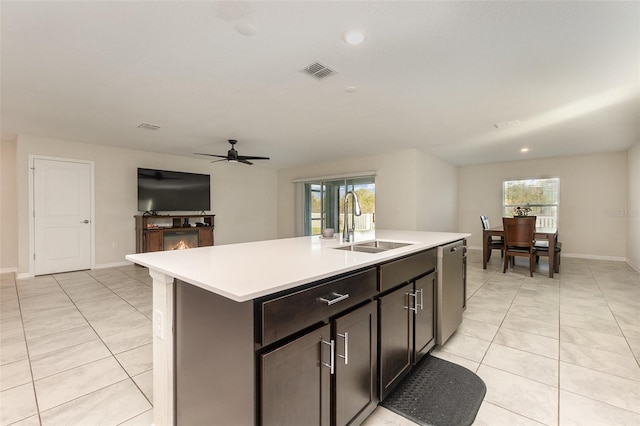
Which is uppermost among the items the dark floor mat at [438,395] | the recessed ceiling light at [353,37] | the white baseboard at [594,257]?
the recessed ceiling light at [353,37]

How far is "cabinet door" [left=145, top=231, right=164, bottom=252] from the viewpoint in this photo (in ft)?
18.0

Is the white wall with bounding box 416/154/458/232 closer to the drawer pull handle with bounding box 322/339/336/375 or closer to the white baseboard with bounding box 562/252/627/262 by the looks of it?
the white baseboard with bounding box 562/252/627/262

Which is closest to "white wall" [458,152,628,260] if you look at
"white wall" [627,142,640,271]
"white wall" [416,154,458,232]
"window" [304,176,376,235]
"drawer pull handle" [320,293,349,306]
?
"white wall" [627,142,640,271]

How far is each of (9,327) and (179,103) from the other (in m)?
2.76

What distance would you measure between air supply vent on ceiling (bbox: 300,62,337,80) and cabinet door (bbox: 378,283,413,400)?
193cm

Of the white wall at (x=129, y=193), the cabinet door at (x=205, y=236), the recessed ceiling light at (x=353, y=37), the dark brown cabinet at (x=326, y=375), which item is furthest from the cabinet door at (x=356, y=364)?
the white wall at (x=129, y=193)

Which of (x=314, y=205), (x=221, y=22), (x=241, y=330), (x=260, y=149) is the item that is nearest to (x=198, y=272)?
(x=241, y=330)

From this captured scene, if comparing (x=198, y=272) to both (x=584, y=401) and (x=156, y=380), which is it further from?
(x=584, y=401)

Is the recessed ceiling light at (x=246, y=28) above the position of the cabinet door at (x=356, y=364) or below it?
above

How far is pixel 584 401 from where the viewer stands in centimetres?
170

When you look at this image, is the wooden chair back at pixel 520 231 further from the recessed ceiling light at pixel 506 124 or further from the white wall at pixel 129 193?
the white wall at pixel 129 193

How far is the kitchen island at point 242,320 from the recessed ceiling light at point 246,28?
1.53 metres

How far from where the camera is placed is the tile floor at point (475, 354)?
5.34 feet

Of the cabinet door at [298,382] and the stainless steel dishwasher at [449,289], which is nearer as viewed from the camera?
the cabinet door at [298,382]
